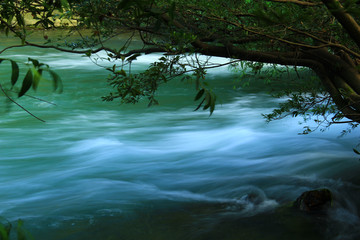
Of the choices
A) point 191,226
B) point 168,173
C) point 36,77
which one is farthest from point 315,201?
point 36,77

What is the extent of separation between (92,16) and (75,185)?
263cm

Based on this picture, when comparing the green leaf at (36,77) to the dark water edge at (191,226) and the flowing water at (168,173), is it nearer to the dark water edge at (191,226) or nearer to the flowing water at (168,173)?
the flowing water at (168,173)

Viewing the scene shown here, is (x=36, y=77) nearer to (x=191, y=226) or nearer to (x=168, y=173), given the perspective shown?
(x=191, y=226)

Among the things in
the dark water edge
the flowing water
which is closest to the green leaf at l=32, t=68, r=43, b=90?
the flowing water

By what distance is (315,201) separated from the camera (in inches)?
177

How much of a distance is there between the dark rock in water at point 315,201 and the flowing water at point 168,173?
102mm

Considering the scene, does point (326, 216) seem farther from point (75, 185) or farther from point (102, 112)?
point (102, 112)

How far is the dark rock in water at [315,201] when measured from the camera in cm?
445

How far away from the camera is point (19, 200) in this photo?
5.26 meters

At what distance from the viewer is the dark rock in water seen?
445cm

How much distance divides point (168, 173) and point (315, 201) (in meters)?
2.24

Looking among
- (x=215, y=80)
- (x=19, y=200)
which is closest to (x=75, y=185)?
(x=19, y=200)

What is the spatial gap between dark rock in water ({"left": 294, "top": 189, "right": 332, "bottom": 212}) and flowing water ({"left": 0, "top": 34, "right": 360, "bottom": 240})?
0.10 m

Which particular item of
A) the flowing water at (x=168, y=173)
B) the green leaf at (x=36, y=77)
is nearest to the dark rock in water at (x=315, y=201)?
the flowing water at (x=168, y=173)
